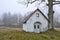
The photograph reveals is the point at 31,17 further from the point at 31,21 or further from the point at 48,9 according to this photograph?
the point at 48,9

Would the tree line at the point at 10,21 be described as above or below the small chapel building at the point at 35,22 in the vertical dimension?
below

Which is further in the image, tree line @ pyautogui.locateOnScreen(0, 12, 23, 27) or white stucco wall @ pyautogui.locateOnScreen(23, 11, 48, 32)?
tree line @ pyautogui.locateOnScreen(0, 12, 23, 27)

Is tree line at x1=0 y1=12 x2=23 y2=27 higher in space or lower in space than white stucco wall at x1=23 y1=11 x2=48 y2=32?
lower

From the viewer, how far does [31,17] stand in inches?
1190

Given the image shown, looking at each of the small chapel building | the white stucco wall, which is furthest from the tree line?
the small chapel building

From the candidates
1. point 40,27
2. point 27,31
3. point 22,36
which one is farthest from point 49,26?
point 22,36

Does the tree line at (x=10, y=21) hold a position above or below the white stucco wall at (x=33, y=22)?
below

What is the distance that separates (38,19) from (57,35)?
3841 millimetres

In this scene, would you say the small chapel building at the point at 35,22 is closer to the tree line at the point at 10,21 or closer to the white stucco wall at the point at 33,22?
the white stucco wall at the point at 33,22

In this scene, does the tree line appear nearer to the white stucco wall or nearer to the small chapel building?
the white stucco wall

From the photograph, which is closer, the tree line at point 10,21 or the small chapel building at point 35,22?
the small chapel building at point 35,22

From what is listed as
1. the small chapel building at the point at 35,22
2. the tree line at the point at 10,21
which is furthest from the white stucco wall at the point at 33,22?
the tree line at the point at 10,21

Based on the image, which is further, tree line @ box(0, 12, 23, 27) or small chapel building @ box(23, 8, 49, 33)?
tree line @ box(0, 12, 23, 27)

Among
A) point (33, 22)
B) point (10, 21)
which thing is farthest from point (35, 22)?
point (10, 21)
